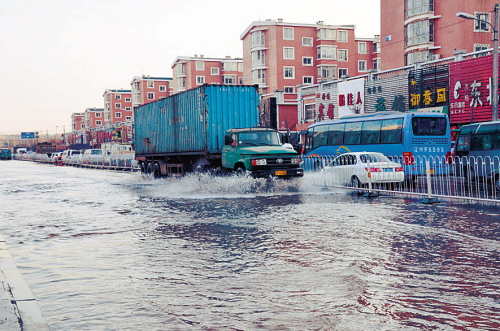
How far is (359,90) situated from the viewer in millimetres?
43125

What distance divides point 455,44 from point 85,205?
36546 millimetres


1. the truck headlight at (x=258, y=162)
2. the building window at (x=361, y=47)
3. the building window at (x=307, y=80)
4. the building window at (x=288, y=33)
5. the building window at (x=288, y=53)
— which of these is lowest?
the truck headlight at (x=258, y=162)

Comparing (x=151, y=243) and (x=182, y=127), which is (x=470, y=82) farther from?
(x=151, y=243)

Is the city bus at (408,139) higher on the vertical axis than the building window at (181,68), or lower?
lower

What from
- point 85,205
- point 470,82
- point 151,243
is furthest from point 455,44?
point 151,243

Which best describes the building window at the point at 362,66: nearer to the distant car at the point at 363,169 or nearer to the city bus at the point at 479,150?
the city bus at the point at 479,150

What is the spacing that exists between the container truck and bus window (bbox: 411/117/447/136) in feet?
21.1

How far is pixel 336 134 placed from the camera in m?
27.0

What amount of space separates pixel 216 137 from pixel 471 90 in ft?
61.7

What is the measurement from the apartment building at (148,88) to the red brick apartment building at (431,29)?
77.6m

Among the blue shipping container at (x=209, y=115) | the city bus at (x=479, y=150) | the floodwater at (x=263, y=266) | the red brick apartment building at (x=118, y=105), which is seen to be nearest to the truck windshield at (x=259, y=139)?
the blue shipping container at (x=209, y=115)

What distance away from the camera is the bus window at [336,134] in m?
26.6

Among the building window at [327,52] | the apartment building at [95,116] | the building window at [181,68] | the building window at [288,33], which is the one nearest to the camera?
the building window at [288,33]

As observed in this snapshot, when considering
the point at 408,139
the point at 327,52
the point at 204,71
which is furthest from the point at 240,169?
the point at 204,71
